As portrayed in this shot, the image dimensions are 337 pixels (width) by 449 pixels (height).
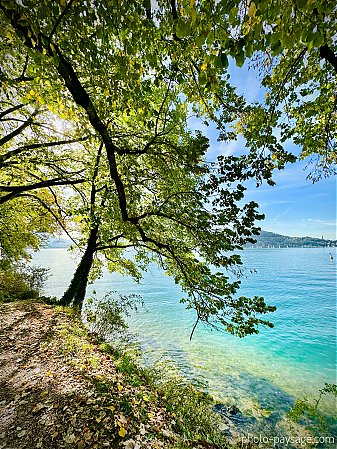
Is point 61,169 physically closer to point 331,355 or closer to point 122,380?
point 122,380

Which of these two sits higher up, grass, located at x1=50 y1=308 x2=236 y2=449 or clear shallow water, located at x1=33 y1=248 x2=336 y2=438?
grass, located at x1=50 y1=308 x2=236 y2=449

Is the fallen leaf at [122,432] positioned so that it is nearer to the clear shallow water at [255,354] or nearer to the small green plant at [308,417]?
the clear shallow water at [255,354]

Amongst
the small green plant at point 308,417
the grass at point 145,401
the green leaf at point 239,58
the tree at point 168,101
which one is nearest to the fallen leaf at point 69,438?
the grass at point 145,401

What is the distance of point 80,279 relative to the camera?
11.7 metres

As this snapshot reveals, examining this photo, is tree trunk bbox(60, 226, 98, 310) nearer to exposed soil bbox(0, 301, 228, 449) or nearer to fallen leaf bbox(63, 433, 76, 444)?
exposed soil bbox(0, 301, 228, 449)

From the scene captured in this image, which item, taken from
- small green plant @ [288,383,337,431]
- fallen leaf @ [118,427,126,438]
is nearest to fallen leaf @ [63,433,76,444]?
fallen leaf @ [118,427,126,438]

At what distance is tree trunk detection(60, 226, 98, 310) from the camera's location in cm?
1172

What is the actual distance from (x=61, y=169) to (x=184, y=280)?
22.9ft

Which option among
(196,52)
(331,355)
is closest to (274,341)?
(331,355)

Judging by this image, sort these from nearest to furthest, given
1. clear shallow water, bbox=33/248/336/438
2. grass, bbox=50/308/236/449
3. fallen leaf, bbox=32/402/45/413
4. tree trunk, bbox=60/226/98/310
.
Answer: fallen leaf, bbox=32/402/45/413
grass, bbox=50/308/236/449
clear shallow water, bbox=33/248/336/438
tree trunk, bbox=60/226/98/310

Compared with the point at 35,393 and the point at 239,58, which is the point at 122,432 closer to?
the point at 35,393

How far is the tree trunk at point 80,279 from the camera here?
38.4 ft

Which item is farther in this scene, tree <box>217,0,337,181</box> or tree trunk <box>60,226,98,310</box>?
tree trunk <box>60,226,98,310</box>

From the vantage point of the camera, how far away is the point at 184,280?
17.6 feet
